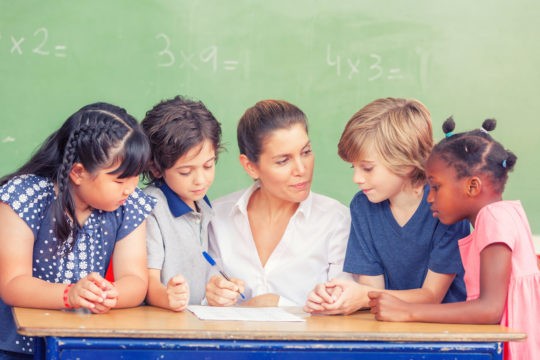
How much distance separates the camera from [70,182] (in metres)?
1.98

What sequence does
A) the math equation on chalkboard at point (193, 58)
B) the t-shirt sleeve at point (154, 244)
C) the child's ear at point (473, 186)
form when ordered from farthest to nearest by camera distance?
1. the math equation on chalkboard at point (193, 58)
2. the t-shirt sleeve at point (154, 244)
3. the child's ear at point (473, 186)

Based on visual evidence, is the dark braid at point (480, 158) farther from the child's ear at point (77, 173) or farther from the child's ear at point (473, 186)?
the child's ear at point (77, 173)

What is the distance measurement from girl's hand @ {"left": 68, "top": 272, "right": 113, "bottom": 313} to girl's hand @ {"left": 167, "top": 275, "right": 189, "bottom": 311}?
14 centimetres

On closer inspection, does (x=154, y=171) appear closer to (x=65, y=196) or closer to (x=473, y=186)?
(x=65, y=196)

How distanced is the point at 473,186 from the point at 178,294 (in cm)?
74

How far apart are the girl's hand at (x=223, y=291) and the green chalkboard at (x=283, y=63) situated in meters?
1.20

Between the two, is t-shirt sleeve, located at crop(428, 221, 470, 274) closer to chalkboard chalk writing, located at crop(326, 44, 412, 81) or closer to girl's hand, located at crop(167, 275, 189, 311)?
girl's hand, located at crop(167, 275, 189, 311)

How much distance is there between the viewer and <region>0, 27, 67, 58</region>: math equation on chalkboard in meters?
3.10

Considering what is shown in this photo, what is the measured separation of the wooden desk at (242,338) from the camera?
1.60 meters

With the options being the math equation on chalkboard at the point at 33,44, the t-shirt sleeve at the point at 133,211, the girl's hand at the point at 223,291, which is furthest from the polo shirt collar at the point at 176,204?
the math equation on chalkboard at the point at 33,44

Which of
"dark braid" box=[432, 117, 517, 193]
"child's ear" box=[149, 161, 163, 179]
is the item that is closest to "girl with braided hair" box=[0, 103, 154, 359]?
"child's ear" box=[149, 161, 163, 179]

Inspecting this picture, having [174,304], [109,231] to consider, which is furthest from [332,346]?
[109,231]

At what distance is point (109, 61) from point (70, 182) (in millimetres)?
1294

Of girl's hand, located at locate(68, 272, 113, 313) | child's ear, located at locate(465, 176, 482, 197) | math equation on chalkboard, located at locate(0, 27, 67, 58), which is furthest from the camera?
math equation on chalkboard, located at locate(0, 27, 67, 58)
